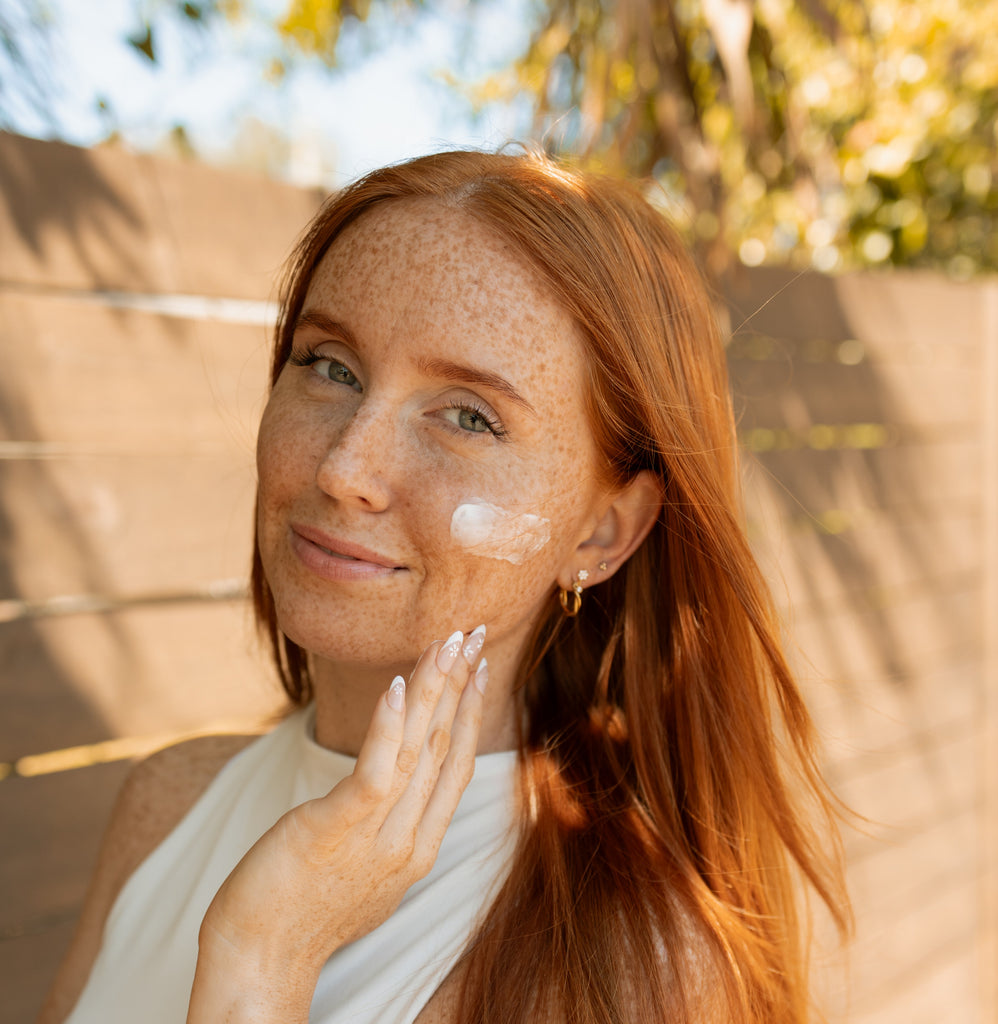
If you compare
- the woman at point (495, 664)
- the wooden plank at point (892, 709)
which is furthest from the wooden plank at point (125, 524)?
the wooden plank at point (892, 709)

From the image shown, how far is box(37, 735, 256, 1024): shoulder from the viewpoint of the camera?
56.0 inches

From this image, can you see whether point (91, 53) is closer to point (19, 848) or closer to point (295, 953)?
point (19, 848)

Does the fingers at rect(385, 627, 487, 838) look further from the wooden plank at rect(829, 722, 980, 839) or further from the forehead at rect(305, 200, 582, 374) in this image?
the wooden plank at rect(829, 722, 980, 839)

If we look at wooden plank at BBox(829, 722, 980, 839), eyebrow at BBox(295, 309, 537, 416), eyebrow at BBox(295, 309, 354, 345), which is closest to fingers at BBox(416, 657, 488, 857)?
eyebrow at BBox(295, 309, 537, 416)

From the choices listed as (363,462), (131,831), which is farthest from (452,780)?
(131,831)

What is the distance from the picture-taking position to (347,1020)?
1.07 m

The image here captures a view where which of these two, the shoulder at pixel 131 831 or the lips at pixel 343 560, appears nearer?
the lips at pixel 343 560

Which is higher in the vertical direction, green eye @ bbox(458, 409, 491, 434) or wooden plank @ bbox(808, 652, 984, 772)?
green eye @ bbox(458, 409, 491, 434)

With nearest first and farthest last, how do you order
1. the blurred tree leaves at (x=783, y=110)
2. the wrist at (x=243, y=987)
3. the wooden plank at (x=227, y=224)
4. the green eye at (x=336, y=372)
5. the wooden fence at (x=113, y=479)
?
1. the wrist at (x=243, y=987)
2. the green eye at (x=336, y=372)
3. the wooden fence at (x=113, y=479)
4. the wooden plank at (x=227, y=224)
5. the blurred tree leaves at (x=783, y=110)

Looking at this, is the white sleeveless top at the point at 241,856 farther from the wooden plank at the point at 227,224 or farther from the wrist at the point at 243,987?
the wooden plank at the point at 227,224

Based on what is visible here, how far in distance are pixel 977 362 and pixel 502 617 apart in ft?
9.15

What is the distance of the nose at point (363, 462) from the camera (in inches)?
41.5

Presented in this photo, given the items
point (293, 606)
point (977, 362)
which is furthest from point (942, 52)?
Answer: point (293, 606)

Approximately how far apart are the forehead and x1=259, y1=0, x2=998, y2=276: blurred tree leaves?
782mm
